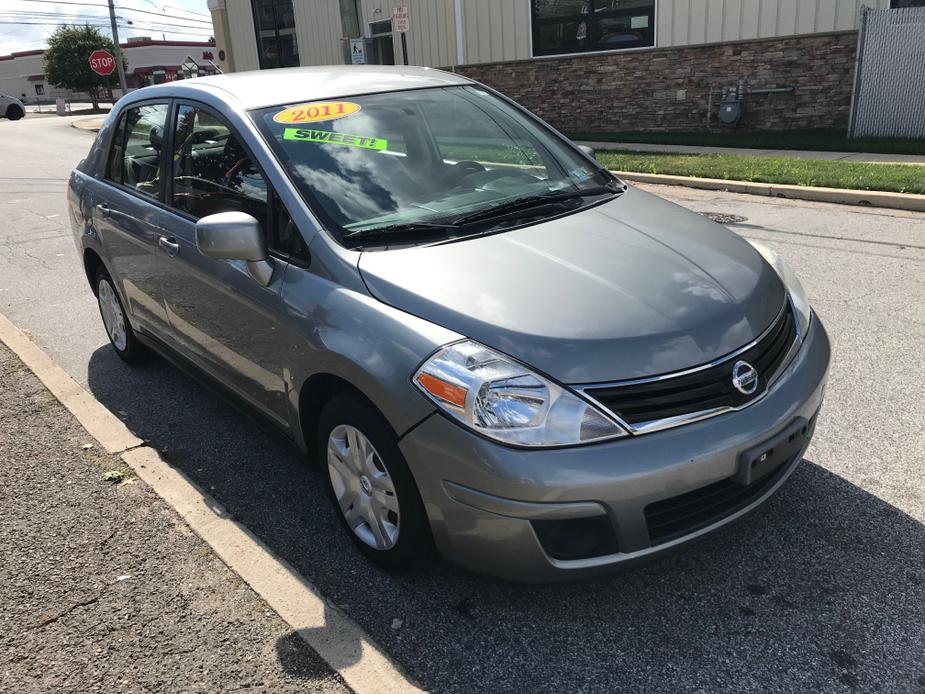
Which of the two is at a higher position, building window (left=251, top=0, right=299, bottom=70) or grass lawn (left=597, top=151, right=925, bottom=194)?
building window (left=251, top=0, right=299, bottom=70)

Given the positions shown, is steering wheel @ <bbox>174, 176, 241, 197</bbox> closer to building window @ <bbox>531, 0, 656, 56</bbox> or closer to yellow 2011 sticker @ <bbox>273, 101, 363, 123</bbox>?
yellow 2011 sticker @ <bbox>273, 101, 363, 123</bbox>

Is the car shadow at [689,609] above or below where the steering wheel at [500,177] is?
below

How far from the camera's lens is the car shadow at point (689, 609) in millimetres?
2465

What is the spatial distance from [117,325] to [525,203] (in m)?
3.13

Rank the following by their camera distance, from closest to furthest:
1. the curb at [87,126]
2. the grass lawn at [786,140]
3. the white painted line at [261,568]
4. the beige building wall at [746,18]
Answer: the white painted line at [261,568] → the grass lawn at [786,140] → the beige building wall at [746,18] → the curb at [87,126]

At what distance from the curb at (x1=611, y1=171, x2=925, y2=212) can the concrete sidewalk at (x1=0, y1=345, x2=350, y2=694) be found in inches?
291

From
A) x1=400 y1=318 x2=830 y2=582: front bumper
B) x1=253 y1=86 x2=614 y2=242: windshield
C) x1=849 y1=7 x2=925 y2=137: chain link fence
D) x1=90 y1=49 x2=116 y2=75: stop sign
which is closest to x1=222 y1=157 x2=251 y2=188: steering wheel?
x1=253 y1=86 x2=614 y2=242: windshield

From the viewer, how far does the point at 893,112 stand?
1284 centimetres

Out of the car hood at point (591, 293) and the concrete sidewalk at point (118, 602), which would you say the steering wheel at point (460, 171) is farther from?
the concrete sidewalk at point (118, 602)

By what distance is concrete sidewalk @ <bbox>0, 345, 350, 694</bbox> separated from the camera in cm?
258

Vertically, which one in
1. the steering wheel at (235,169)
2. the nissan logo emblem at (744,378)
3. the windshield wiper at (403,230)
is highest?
the steering wheel at (235,169)

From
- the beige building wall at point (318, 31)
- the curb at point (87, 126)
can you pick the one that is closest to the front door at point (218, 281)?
the beige building wall at point (318, 31)

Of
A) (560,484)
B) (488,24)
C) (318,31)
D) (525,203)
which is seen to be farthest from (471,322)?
(318,31)

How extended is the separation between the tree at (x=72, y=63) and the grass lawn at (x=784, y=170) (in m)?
42.1
